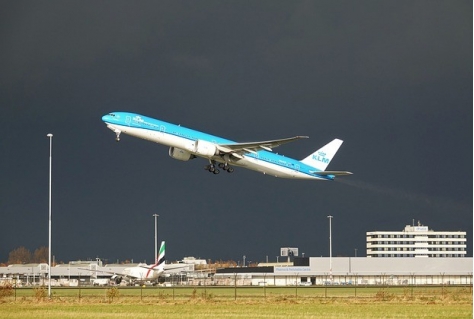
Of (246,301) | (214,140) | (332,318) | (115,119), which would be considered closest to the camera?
(332,318)

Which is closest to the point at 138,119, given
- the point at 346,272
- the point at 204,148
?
the point at 204,148

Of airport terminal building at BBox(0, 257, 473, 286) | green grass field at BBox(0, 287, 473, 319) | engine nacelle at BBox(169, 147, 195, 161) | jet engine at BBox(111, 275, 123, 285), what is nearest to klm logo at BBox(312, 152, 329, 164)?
engine nacelle at BBox(169, 147, 195, 161)

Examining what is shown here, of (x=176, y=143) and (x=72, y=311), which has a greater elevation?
(x=176, y=143)

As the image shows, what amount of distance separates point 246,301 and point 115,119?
2357 centimetres

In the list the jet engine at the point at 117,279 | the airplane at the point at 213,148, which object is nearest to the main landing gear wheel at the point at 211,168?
the airplane at the point at 213,148

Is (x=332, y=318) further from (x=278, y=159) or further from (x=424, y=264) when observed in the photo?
(x=424, y=264)

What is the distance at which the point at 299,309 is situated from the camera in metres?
66.2

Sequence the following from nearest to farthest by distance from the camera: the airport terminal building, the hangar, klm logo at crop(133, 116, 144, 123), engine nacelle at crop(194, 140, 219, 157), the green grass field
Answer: the green grass field, klm logo at crop(133, 116, 144, 123), engine nacelle at crop(194, 140, 219, 157), the airport terminal building, the hangar

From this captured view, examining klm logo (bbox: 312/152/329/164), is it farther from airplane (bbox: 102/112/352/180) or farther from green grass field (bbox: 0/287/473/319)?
green grass field (bbox: 0/287/473/319)

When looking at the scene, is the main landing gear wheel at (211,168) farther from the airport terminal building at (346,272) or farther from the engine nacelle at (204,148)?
the airport terminal building at (346,272)

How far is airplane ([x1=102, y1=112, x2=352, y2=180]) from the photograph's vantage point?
89062 millimetres

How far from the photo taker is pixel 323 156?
11288 centimetres

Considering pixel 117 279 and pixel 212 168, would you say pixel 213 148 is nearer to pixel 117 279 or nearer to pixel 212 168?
pixel 212 168

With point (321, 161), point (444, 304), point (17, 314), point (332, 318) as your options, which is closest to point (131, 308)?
point (17, 314)
